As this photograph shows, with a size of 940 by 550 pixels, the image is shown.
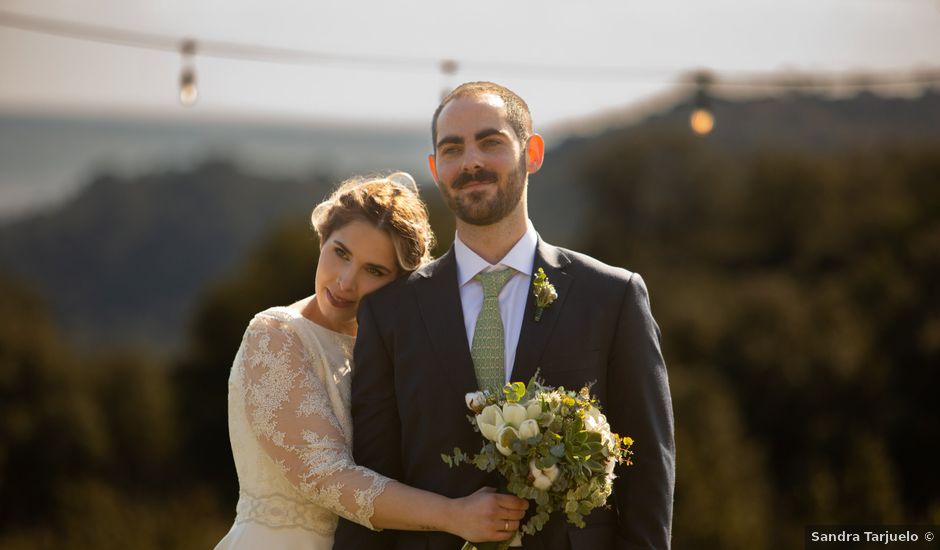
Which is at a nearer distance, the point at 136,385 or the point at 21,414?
the point at 21,414

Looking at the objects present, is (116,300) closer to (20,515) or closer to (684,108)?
(20,515)

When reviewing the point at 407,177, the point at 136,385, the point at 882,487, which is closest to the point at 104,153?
the point at 136,385

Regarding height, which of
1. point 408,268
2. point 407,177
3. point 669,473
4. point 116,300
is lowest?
point 669,473

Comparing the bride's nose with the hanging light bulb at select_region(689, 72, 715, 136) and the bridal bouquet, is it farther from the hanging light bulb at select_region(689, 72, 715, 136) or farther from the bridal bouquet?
the hanging light bulb at select_region(689, 72, 715, 136)

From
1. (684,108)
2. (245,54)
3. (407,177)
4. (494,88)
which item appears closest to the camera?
(494,88)

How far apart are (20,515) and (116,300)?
15.1 metres

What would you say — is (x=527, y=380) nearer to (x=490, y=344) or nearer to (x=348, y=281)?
(x=490, y=344)

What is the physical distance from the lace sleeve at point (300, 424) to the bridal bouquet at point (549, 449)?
523 millimetres

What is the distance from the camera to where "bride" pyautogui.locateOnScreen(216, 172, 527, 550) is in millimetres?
4281

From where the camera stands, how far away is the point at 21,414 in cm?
3925

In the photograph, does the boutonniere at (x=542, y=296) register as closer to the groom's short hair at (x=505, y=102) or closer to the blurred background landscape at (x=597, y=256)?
the groom's short hair at (x=505, y=102)

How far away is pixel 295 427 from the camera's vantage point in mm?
4309

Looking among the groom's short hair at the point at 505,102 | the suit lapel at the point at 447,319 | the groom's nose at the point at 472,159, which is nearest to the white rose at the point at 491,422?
the suit lapel at the point at 447,319

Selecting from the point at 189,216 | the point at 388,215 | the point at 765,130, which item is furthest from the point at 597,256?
the point at 388,215
